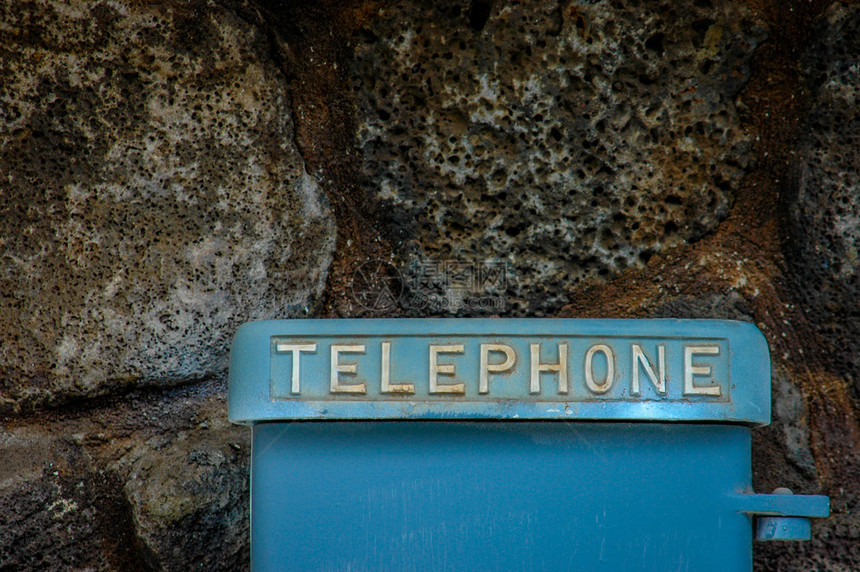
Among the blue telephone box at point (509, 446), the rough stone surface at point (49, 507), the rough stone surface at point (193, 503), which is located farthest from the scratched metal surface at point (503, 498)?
the rough stone surface at point (49, 507)

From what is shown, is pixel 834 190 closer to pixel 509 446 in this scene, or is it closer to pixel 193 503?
pixel 509 446

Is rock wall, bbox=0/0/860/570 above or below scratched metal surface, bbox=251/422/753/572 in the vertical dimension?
above

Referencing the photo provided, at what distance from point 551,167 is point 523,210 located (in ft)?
0.21

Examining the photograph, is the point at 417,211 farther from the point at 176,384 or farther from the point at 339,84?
the point at 176,384

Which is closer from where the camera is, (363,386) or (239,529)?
(363,386)

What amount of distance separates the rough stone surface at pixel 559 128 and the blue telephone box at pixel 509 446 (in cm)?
31

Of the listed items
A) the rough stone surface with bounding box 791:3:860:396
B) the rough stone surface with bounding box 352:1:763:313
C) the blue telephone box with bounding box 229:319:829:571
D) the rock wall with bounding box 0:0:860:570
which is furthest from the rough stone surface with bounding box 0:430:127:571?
the rough stone surface with bounding box 791:3:860:396

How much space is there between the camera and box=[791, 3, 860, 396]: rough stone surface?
887mm

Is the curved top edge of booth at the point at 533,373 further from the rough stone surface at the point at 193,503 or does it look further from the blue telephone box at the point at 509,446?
the rough stone surface at the point at 193,503

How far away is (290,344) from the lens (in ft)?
2.13

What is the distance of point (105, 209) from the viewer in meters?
0.92

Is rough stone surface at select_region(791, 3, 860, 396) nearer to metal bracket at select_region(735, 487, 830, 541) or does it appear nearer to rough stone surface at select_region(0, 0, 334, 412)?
metal bracket at select_region(735, 487, 830, 541)

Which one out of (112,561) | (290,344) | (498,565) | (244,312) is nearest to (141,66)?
(244,312)

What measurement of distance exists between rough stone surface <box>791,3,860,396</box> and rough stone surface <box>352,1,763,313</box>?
0.08m
